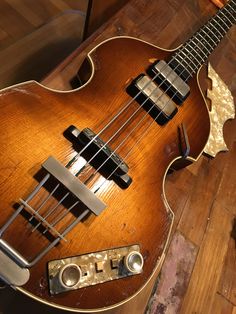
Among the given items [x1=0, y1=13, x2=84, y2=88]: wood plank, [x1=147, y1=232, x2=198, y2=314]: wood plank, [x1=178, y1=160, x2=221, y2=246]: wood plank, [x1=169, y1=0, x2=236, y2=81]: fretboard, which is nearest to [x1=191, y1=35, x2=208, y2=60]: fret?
[x1=169, y1=0, x2=236, y2=81]: fretboard

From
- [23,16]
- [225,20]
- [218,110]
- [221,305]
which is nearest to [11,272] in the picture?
[221,305]

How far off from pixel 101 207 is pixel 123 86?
366 millimetres

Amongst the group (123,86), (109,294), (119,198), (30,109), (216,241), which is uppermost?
(30,109)

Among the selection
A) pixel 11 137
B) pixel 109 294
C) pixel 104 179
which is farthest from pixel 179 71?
pixel 109 294

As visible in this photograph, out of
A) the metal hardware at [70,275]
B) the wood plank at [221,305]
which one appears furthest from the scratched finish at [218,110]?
the metal hardware at [70,275]

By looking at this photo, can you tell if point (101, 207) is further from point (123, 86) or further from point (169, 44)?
point (169, 44)

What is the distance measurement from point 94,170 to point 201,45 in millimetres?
673

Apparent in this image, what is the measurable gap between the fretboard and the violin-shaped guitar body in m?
0.14

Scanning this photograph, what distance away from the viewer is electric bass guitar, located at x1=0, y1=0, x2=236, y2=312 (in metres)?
0.53

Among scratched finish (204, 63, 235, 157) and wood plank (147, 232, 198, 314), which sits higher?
scratched finish (204, 63, 235, 157)

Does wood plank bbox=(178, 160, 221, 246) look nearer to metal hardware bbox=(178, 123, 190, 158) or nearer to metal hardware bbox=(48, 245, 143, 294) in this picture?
metal hardware bbox=(178, 123, 190, 158)

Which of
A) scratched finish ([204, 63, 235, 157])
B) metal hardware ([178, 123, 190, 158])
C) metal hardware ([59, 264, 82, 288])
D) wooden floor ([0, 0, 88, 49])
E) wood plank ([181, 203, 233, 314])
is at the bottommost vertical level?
wood plank ([181, 203, 233, 314])

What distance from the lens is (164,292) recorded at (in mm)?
837

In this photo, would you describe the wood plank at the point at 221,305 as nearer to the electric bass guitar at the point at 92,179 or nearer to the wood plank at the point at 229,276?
the wood plank at the point at 229,276
